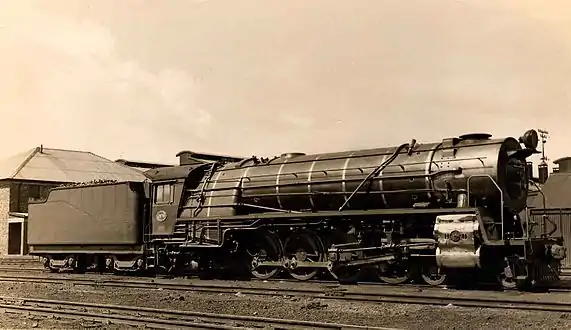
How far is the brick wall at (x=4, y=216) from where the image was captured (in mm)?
40562

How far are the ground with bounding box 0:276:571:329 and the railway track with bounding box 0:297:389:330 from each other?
1.47 feet

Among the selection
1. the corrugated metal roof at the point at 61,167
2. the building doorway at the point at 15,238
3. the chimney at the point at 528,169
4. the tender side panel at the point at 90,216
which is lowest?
the building doorway at the point at 15,238

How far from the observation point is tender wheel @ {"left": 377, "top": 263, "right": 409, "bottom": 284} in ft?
49.2

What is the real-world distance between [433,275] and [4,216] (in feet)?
109

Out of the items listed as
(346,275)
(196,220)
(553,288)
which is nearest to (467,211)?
(553,288)

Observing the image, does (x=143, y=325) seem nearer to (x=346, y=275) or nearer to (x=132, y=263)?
(x=346, y=275)

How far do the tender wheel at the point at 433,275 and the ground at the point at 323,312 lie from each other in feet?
8.85

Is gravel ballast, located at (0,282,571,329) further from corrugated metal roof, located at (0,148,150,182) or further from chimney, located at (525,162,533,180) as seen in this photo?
corrugated metal roof, located at (0,148,150,182)

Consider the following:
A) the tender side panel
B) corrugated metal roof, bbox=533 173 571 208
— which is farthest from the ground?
corrugated metal roof, bbox=533 173 571 208

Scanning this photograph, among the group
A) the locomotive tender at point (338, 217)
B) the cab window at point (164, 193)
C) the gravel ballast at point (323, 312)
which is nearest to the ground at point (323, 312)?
the gravel ballast at point (323, 312)

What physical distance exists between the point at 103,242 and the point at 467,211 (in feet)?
39.3

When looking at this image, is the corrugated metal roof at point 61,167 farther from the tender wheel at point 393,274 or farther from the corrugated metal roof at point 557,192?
the tender wheel at point 393,274

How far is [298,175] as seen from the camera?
55.0ft

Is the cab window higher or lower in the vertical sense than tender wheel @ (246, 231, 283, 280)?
higher
